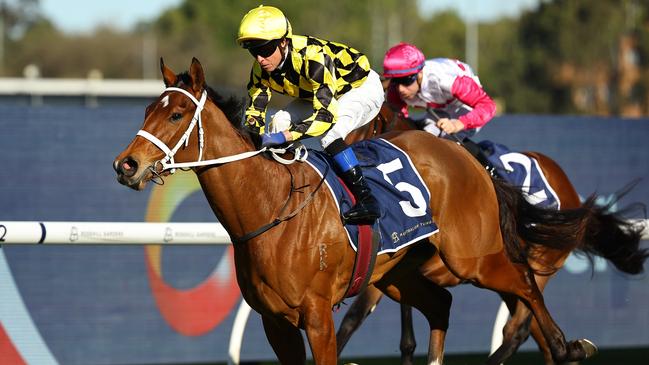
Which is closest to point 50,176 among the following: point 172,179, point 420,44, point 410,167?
point 172,179

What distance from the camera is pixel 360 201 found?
4.41 metres

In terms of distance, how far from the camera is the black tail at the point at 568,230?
5.16 m

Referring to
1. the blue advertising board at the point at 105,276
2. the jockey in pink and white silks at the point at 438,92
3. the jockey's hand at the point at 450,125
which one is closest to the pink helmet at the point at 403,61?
the jockey in pink and white silks at the point at 438,92

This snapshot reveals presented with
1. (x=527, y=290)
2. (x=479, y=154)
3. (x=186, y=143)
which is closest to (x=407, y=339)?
(x=527, y=290)

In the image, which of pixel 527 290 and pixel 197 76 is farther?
pixel 527 290

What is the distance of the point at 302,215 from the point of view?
4234 mm

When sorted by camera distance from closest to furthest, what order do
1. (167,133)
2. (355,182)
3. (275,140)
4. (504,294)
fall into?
(167,133)
(275,140)
(355,182)
(504,294)

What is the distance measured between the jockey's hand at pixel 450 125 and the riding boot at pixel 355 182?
121 centimetres

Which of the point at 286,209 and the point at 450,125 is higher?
the point at 286,209

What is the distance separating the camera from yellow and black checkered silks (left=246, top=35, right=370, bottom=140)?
4254 mm

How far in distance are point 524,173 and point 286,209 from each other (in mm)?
2190

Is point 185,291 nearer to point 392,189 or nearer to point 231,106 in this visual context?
point 392,189

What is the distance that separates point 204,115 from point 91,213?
2.84m


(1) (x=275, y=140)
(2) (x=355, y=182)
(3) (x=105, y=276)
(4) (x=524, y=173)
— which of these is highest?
(1) (x=275, y=140)
